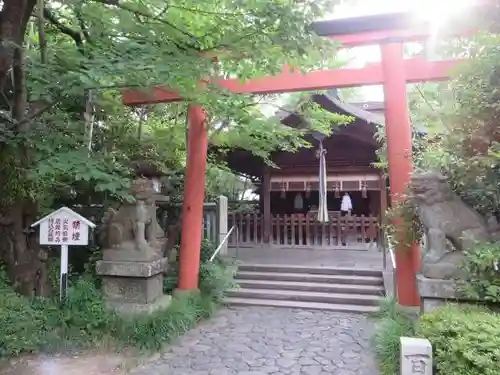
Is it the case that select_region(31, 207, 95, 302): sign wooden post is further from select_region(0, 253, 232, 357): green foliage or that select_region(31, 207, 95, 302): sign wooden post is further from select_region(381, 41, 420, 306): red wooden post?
select_region(381, 41, 420, 306): red wooden post

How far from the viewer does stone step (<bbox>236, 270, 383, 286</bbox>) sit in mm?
8078

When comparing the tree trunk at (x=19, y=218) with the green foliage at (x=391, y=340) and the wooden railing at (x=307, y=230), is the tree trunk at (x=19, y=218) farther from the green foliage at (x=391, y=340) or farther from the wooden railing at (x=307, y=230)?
the wooden railing at (x=307, y=230)

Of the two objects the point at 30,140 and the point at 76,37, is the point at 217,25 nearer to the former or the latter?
the point at 76,37

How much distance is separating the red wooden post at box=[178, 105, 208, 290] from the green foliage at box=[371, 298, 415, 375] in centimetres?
333

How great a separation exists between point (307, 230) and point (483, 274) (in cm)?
835

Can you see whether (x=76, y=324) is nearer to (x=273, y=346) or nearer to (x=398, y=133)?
(x=273, y=346)

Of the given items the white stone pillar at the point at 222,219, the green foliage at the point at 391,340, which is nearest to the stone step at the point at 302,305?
the green foliage at the point at 391,340

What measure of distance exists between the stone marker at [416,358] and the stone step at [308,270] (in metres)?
4.74

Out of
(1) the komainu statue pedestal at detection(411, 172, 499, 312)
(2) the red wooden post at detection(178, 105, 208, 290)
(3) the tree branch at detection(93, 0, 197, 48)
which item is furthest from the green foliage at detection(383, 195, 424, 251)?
(3) the tree branch at detection(93, 0, 197, 48)

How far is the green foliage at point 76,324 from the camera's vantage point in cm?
511

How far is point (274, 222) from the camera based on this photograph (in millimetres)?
12859

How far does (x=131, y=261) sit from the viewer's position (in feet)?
20.2

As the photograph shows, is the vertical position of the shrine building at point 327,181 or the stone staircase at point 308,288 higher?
the shrine building at point 327,181

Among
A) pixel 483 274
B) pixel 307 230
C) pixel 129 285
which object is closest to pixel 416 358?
pixel 483 274
